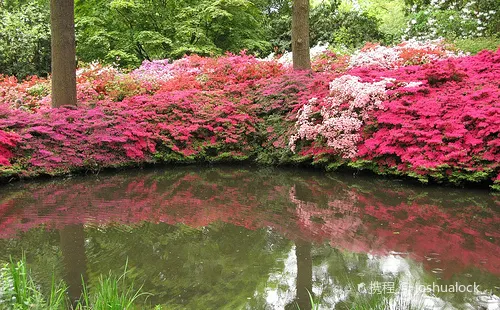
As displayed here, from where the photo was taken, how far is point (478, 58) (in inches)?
340

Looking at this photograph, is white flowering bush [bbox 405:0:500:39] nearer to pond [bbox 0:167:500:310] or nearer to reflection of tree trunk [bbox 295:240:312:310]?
pond [bbox 0:167:500:310]

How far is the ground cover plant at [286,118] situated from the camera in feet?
23.4

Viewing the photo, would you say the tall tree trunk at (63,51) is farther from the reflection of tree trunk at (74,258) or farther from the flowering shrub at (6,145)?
the reflection of tree trunk at (74,258)

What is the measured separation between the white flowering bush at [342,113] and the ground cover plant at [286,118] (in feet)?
0.07

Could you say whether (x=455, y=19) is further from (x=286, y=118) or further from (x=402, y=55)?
(x=286, y=118)

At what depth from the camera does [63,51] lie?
9.62 meters

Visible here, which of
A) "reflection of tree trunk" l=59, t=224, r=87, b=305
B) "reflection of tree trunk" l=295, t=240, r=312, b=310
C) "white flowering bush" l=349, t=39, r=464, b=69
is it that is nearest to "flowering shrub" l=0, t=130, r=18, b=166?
"reflection of tree trunk" l=59, t=224, r=87, b=305

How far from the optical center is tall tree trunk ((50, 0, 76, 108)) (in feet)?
31.2

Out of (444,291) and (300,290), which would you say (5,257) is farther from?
(444,291)

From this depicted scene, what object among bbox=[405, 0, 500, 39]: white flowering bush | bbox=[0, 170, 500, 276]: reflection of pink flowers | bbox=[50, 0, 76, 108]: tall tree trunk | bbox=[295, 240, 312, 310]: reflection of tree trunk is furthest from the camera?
bbox=[405, 0, 500, 39]: white flowering bush

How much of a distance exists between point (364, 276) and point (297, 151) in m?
5.73

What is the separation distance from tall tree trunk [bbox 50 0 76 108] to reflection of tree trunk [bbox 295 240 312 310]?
7255 mm

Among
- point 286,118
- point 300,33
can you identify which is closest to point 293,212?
point 286,118

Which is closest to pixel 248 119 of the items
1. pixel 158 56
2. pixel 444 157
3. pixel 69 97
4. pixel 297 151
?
pixel 297 151
